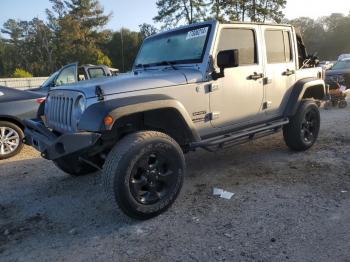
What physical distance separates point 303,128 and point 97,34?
182ft

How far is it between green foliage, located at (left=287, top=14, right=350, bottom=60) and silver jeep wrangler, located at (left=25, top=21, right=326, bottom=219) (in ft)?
205

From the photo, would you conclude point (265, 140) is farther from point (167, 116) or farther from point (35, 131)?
point (35, 131)

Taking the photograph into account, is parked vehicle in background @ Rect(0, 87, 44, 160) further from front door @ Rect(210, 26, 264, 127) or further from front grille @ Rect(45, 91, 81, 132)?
front door @ Rect(210, 26, 264, 127)

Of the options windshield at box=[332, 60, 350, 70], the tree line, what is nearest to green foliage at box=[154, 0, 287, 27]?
the tree line

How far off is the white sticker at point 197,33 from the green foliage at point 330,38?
209 feet

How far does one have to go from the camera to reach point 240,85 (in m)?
4.86

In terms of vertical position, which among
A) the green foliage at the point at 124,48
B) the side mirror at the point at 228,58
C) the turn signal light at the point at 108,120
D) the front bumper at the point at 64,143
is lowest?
the front bumper at the point at 64,143

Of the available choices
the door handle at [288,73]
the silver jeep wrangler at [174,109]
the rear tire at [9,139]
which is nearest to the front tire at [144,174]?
the silver jeep wrangler at [174,109]

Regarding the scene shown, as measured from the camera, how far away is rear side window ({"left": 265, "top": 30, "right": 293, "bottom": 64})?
212 inches

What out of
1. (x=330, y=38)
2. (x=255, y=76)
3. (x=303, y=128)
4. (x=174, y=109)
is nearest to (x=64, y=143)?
(x=174, y=109)

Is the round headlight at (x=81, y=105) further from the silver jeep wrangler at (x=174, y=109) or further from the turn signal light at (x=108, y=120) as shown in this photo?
the turn signal light at (x=108, y=120)

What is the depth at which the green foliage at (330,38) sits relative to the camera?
66062mm

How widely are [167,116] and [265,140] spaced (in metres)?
3.41

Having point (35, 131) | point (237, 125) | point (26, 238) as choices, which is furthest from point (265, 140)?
point (26, 238)
